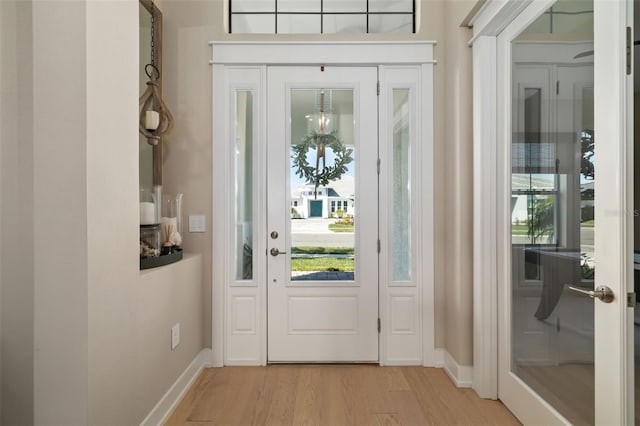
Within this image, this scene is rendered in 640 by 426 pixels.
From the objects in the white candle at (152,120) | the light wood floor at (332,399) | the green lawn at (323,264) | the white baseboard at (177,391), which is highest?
the white candle at (152,120)

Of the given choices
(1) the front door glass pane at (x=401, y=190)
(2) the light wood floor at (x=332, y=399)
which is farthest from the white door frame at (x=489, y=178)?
(1) the front door glass pane at (x=401, y=190)

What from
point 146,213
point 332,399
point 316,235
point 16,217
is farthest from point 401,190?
point 16,217

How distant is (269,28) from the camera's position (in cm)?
298

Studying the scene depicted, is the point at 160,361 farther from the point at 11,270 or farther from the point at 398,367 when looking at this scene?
the point at 398,367

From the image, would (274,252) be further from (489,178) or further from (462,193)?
(489,178)

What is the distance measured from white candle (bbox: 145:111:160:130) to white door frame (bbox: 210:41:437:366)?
50 cm

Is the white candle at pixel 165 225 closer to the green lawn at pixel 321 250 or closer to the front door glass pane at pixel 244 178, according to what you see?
the front door glass pane at pixel 244 178

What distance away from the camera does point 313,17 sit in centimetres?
298

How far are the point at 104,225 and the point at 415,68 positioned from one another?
7.90 ft

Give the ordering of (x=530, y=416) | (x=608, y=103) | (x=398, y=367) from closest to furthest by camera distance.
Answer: (x=608, y=103)
(x=530, y=416)
(x=398, y=367)

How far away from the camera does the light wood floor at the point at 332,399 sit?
210 centimetres

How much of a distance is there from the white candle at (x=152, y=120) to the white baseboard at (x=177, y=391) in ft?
5.36

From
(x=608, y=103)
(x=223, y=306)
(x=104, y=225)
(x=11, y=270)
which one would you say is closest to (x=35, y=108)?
(x=104, y=225)

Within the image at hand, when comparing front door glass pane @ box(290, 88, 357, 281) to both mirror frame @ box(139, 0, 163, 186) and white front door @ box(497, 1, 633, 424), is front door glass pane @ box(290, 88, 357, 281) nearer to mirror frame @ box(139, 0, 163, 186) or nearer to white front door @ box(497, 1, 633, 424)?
mirror frame @ box(139, 0, 163, 186)
